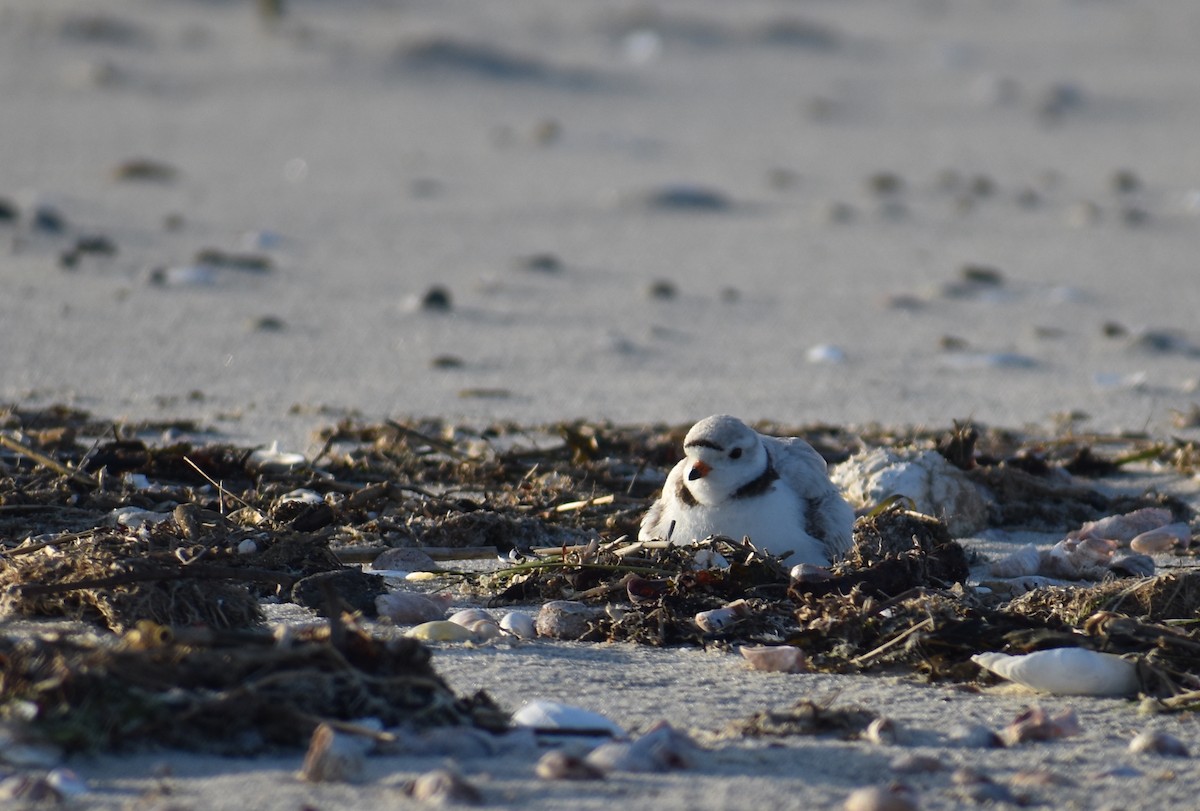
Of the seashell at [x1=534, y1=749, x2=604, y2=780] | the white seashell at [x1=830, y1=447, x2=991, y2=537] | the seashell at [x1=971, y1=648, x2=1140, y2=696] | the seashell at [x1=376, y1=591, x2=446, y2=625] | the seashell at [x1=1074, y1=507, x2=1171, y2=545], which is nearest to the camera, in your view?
the seashell at [x1=534, y1=749, x2=604, y2=780]

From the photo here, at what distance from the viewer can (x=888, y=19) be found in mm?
24188

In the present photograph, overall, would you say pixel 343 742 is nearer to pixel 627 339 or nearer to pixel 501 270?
pixel 627 339

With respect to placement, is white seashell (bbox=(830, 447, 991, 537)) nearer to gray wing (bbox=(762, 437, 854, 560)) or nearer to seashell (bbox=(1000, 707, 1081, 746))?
gray wing (bbox=(762, 437, 854, 560))

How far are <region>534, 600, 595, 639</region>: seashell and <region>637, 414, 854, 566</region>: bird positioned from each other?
489 millimetres

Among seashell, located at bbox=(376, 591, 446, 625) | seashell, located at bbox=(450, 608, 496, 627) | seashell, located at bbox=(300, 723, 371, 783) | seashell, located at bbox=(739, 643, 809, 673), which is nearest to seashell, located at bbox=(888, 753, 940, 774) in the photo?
seashell, located at bbox=(739, 643, 809, 673)

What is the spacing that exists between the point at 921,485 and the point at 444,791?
2.59 metres

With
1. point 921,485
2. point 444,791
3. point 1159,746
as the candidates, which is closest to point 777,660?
point 1159,746

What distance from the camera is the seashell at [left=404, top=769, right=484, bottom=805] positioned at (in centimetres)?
221

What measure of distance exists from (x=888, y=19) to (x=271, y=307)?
18229mm

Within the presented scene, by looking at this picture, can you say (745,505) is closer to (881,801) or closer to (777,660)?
(777,660)

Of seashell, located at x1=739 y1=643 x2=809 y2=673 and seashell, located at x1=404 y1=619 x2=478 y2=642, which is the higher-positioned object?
seashell, located at x1=739 y1=643 x2=809 y2=673

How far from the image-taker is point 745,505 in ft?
12.4

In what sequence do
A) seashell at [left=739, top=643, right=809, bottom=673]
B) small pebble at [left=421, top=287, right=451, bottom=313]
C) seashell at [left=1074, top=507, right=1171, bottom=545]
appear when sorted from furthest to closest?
small pebble at [left=421, top=287, right=451, bottom=313] → seashell at [left=1074, top=507, right=1171, bottom=545] → seashell at [left=739, top=643, right=809, bottom=673]

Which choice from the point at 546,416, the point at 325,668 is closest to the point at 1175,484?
the point at 546,416
